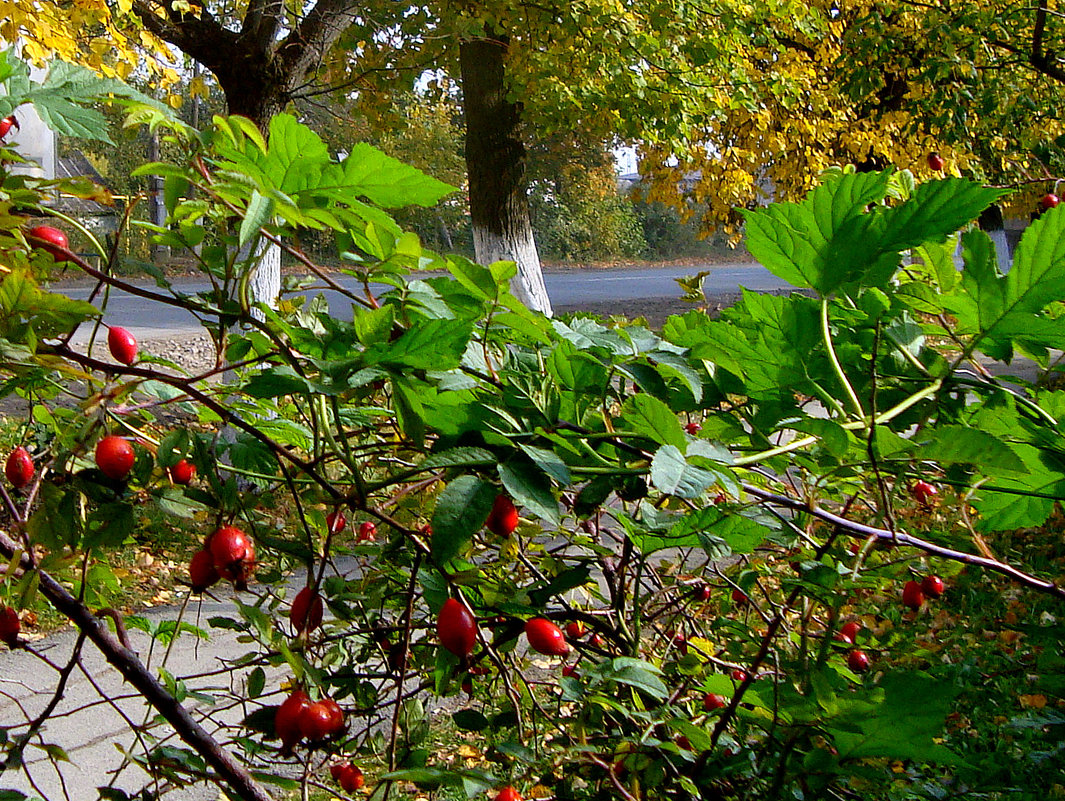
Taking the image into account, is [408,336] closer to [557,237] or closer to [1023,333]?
[1023,333]

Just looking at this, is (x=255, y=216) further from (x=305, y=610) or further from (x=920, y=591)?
(x=920, y=591)

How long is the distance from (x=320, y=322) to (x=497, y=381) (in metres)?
0.19

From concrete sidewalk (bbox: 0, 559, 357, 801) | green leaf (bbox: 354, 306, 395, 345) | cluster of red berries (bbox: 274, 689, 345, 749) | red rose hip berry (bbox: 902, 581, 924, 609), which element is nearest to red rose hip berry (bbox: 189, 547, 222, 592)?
cluster of red berries (bbox: 274, 689, 345, 749)

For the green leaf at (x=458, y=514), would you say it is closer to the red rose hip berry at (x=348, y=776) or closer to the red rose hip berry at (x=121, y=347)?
the red rose hip berry at (x=121, y=347)

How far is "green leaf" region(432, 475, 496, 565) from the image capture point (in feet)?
2.17

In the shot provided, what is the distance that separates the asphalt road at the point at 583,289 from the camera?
13672mm

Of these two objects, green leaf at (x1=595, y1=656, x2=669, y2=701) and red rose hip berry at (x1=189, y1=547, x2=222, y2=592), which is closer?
red rose hip berry at (x1=189, y1=547, x2=222, y2=592)

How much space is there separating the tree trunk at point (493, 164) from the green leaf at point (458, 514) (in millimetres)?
8482

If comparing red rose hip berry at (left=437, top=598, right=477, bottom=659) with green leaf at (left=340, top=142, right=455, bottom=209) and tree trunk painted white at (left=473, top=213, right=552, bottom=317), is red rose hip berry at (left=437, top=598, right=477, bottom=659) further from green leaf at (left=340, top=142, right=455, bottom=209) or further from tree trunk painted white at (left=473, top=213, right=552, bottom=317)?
tree trunk painted white at (left=473, top=213, right=552, bottom=317)

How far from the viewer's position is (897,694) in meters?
0.86

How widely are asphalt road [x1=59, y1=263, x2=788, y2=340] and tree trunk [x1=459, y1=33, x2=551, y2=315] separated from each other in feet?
6.41

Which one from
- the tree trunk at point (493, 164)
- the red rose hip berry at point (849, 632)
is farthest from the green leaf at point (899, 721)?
the tree trunk at point (493, 164)

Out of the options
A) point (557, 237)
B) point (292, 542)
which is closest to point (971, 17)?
point (292, 542)

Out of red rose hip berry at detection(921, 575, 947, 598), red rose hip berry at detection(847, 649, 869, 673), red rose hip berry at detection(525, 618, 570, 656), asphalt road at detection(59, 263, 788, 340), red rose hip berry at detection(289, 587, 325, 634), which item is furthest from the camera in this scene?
asphalt road at detection(59, 263, 788, 340)
